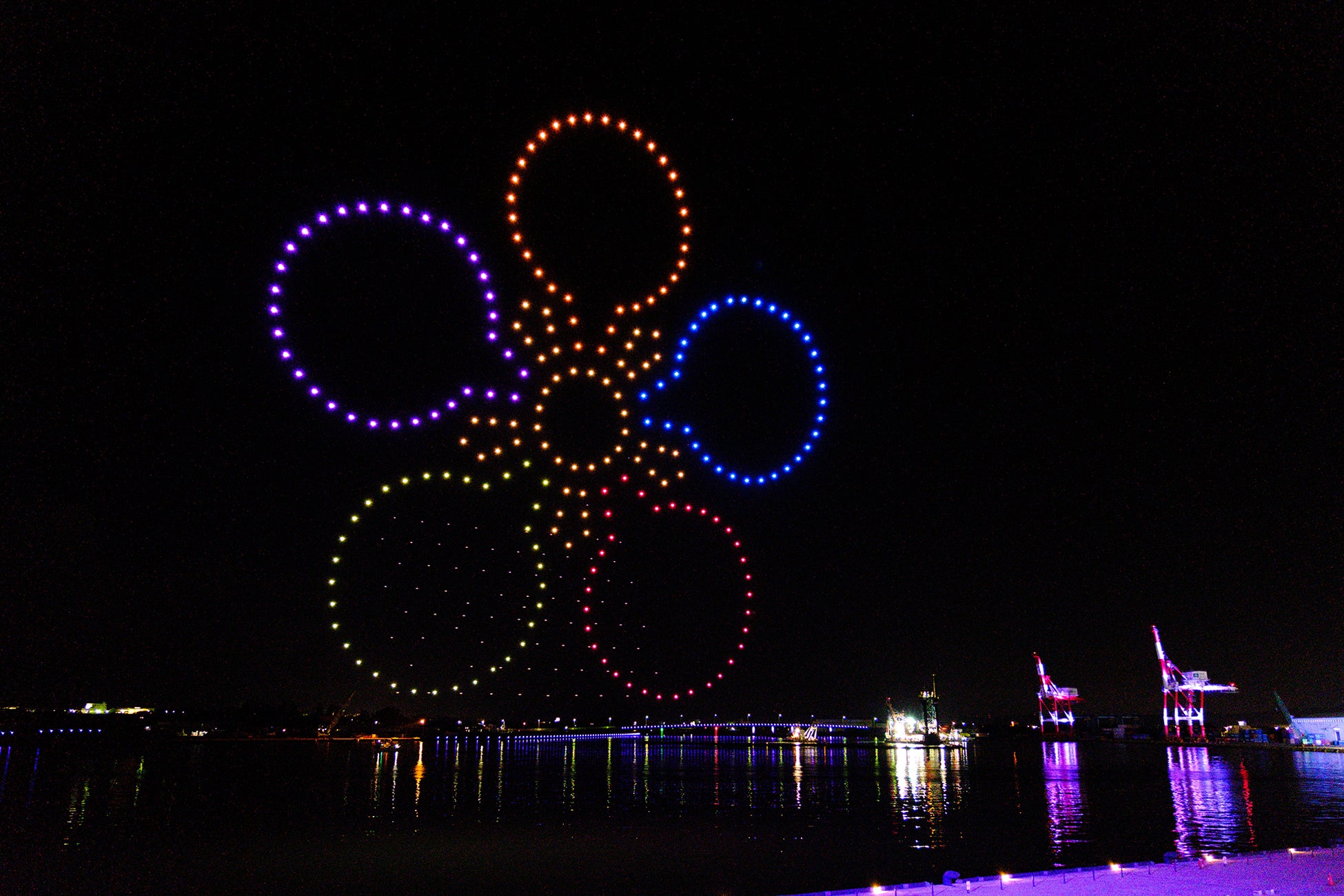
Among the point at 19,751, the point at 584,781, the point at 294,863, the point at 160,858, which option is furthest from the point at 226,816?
the point at 19,751

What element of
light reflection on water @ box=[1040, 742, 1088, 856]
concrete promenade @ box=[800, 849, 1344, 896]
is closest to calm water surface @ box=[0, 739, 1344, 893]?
light reflection on water @ box=[1040, 742, 1088, 856]

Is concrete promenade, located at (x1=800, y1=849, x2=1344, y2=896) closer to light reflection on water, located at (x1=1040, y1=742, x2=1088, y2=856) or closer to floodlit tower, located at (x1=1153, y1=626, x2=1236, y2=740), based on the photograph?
light reflection on water, located at (x1=1040, y1=742, x2=1088, y2=856)

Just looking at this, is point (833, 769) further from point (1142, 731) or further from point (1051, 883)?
point (1142, 731)

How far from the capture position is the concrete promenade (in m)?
8.60

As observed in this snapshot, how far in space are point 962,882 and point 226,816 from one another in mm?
24834

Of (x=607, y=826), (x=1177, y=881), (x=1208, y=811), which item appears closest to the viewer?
(x=1177, y=881)

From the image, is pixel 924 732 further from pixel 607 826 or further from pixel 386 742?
pixel 607 826

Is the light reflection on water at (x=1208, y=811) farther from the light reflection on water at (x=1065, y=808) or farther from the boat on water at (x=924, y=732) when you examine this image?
the boat on water at (x=924, y=732)

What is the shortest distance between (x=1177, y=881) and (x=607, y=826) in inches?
667

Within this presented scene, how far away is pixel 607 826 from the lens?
2341 centimetres

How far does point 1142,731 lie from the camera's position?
6088 inches

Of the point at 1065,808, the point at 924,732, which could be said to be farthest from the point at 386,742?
the point at 1065,808

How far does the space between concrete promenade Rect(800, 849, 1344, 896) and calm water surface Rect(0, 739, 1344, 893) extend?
19.4 feet

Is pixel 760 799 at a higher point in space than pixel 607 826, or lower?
lower
